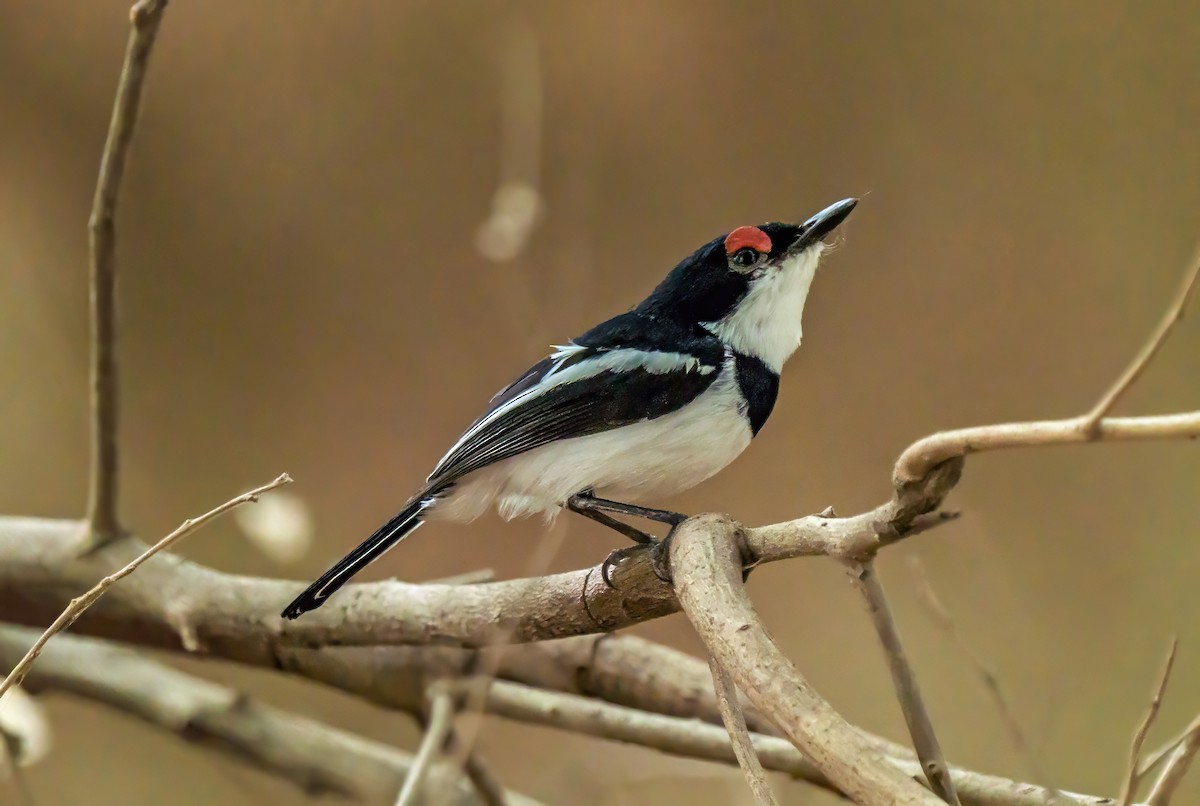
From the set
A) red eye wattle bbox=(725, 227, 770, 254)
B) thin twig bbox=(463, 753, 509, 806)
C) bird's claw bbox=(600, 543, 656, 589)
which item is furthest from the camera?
thin twig bbox=(463, 753, 509, 806)

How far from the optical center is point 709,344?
1.46m

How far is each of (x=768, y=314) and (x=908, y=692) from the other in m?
0.73

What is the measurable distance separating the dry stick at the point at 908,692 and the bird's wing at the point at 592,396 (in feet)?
1.73

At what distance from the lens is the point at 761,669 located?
769 millimetres

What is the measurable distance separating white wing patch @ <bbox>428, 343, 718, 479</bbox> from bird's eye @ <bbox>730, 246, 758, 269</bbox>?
0.21 metres

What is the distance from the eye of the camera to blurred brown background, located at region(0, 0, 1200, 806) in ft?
8.63

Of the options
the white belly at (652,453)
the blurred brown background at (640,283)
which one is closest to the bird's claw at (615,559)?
the white belly at (652,453)

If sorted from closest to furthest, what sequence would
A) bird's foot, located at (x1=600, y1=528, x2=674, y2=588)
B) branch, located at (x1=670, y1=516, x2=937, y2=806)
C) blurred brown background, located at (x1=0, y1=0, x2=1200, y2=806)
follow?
1. branch, located at (x1=670, y1=516, x2=937, y2=806)
2. bird's foot, located at (x1=600, y1=528, x2=674, y2=588)
3. blurred brown background, located at (x1=0, y1=0, x2=1200, y2=806)

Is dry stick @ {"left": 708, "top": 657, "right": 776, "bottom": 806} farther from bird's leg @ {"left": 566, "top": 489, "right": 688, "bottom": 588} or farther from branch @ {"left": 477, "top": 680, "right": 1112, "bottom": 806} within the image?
branch @ {"left": 477, "top": 680, "right": 1112, "bottom": 806}

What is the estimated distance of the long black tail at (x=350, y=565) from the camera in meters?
1.39

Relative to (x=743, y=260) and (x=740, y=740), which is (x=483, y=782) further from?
(x=743, y=260)

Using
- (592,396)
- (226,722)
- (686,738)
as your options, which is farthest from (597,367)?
(226,722)

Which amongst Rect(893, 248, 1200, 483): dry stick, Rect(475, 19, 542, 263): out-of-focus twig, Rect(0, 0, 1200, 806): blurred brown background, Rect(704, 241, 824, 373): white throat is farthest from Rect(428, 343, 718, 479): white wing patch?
Rect(475, 19, 542, 263): out-of-focus twig

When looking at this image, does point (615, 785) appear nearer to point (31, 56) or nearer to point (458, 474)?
point (458, 474)
